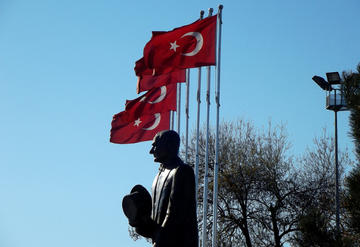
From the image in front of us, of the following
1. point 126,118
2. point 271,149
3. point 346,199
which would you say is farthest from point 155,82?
point 271,149

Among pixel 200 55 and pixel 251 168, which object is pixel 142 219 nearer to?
pixel 200 55

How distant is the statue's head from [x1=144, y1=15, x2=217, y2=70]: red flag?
9.97m

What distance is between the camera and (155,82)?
19.2m

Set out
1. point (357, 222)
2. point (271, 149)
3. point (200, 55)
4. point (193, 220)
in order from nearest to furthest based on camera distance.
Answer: point (193, 220), point (357, 222), point (200, 55), point (271, 149)

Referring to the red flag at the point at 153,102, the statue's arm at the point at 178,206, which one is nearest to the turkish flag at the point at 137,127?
the red flag at the point at 153,102

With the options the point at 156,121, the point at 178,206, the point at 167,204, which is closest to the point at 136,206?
the point at 167,204

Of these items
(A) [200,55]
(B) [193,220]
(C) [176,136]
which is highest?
(A) [200,55]

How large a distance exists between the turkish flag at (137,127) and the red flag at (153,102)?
0.28 metres

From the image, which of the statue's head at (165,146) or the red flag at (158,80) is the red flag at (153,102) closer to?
the red flag at (158,80)

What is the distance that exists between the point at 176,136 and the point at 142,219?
1070 mm

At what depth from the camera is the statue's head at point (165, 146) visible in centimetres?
755

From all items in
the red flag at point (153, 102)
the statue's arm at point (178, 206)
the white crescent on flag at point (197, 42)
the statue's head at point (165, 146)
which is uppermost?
the white crescent on flag at point (197, 42)

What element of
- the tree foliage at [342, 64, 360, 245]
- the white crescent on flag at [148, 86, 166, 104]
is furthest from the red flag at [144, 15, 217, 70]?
the tree foliage at [342, 64, 360, 245]

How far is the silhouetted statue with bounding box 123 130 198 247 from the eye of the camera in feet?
23.1
